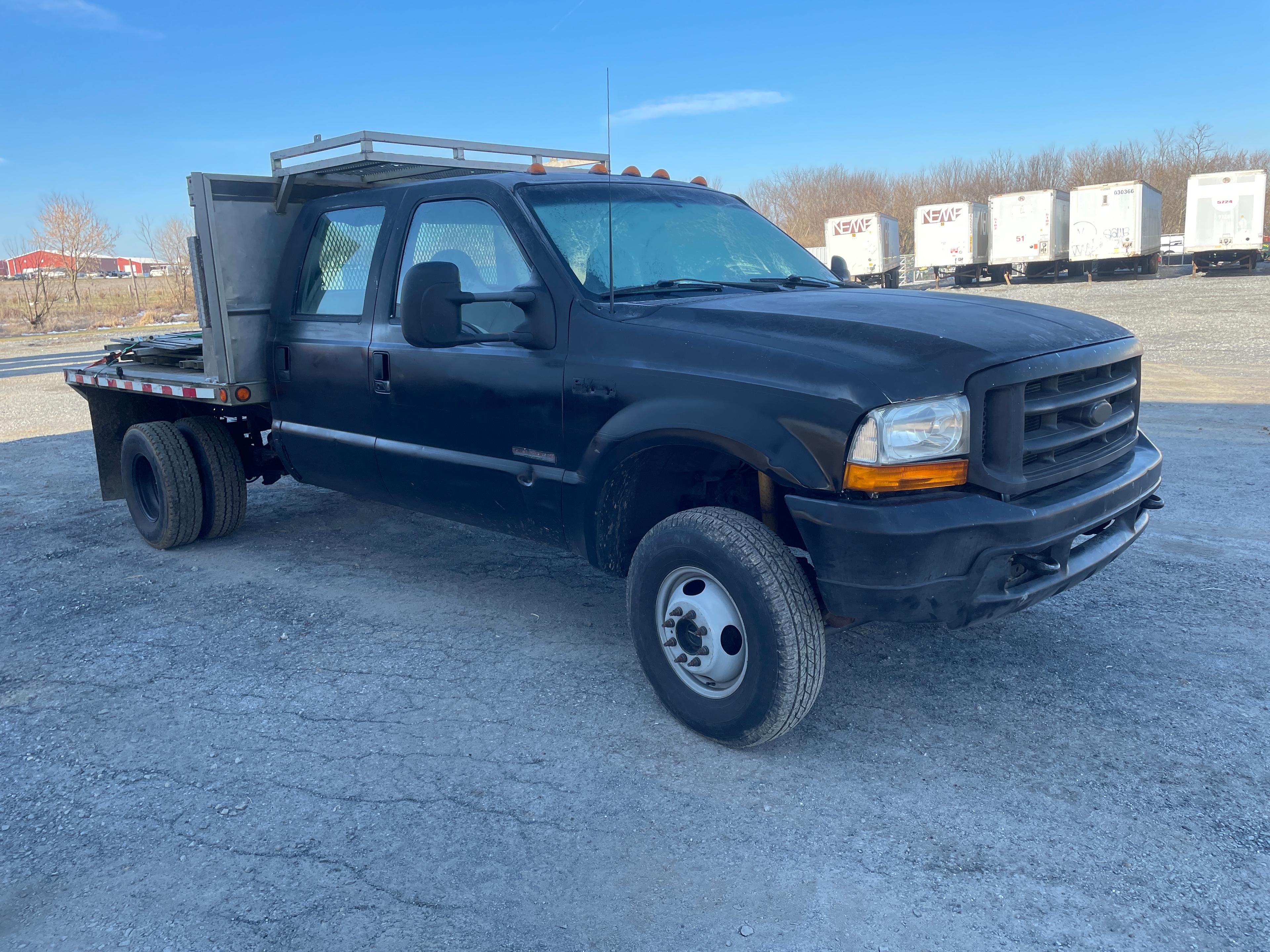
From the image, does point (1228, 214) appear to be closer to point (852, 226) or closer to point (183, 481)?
point (852, 226)

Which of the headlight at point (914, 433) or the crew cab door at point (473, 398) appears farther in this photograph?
the crew cab door at point (473, 398)

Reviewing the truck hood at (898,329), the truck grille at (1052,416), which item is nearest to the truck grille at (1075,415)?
the truck grille at (1052,416)

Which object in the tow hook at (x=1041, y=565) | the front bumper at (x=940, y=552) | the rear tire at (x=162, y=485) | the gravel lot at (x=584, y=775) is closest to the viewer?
the gravel lot at (x=584, y=775)

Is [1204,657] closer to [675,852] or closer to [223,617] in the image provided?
[675,852]

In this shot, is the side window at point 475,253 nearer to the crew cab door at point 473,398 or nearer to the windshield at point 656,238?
the crew cab door at point 473,398

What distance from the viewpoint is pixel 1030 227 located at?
108 ft

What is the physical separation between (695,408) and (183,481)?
12.6 ft

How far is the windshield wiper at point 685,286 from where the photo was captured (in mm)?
3703

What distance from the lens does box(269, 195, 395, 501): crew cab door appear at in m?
4.54

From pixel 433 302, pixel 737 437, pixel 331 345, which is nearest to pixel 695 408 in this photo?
pixel 737 437

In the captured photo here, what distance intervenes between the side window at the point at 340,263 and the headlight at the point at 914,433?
2.72 meters

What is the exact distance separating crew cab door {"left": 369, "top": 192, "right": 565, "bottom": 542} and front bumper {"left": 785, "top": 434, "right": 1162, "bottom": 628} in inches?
48.5

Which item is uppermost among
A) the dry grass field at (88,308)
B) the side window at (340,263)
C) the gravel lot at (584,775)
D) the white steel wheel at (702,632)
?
the dry grass field at (88,308)

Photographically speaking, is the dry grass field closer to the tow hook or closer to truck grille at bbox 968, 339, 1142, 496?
truck grille at bbox 968, 339, 1142, 496
